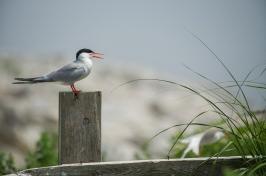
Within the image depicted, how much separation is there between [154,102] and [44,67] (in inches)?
98.1

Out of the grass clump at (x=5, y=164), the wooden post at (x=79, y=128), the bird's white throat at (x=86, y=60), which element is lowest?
the grass clump at (x=5, y=164)

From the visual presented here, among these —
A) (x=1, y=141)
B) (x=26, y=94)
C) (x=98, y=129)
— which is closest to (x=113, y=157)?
(x=1, y=141)

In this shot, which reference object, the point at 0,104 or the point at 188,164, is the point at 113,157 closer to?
the point at 0,104

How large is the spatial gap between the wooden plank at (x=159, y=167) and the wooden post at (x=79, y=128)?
Result: 1.52 ft

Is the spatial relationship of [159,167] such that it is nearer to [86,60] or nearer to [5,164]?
[86,60]

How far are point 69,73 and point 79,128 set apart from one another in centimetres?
114

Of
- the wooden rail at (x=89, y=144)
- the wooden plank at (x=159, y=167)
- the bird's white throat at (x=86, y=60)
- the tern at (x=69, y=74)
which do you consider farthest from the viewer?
the bird's white throat at (x=86, y=60)

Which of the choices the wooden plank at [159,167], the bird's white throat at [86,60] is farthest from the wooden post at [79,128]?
the bird's white throat at [86,60]

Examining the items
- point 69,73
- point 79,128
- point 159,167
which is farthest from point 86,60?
point 159,167

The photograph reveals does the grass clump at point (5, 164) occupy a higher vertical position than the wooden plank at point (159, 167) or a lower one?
lower

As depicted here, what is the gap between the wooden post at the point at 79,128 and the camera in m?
4.18

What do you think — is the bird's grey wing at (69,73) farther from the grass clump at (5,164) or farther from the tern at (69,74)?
the grass clump at (5,164)

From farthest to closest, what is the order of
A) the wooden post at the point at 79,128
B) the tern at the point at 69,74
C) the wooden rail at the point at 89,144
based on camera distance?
the tern at the point at 69,74 < the wooden post at the point at 79,128 < the wooden rail at the point at 89,144

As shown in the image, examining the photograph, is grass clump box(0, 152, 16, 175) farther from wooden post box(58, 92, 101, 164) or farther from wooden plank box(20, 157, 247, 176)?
wooden plank box(20, 157, 247, 176)
